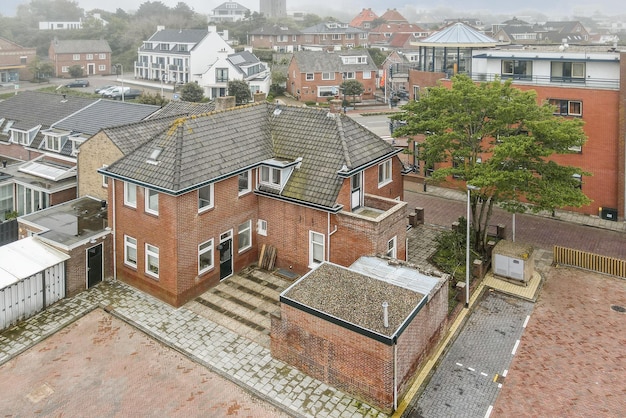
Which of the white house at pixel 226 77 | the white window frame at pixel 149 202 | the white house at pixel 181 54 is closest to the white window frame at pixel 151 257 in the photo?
the white window frame at pixel 149 202

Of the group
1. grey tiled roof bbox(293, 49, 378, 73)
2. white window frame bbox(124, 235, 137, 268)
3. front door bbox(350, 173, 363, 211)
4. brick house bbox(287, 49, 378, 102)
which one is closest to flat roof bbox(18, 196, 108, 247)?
white window frame bbox(124, 235, 137, 268)

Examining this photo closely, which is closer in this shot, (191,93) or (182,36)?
(191,93)

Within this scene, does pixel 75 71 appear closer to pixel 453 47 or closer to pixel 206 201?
Answer: pixel 453 47

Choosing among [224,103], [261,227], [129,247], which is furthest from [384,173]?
[129,247]

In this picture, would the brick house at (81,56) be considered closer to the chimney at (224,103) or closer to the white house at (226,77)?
the white house at (226,77)

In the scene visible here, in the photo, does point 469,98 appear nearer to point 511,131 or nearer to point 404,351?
point 511,131
